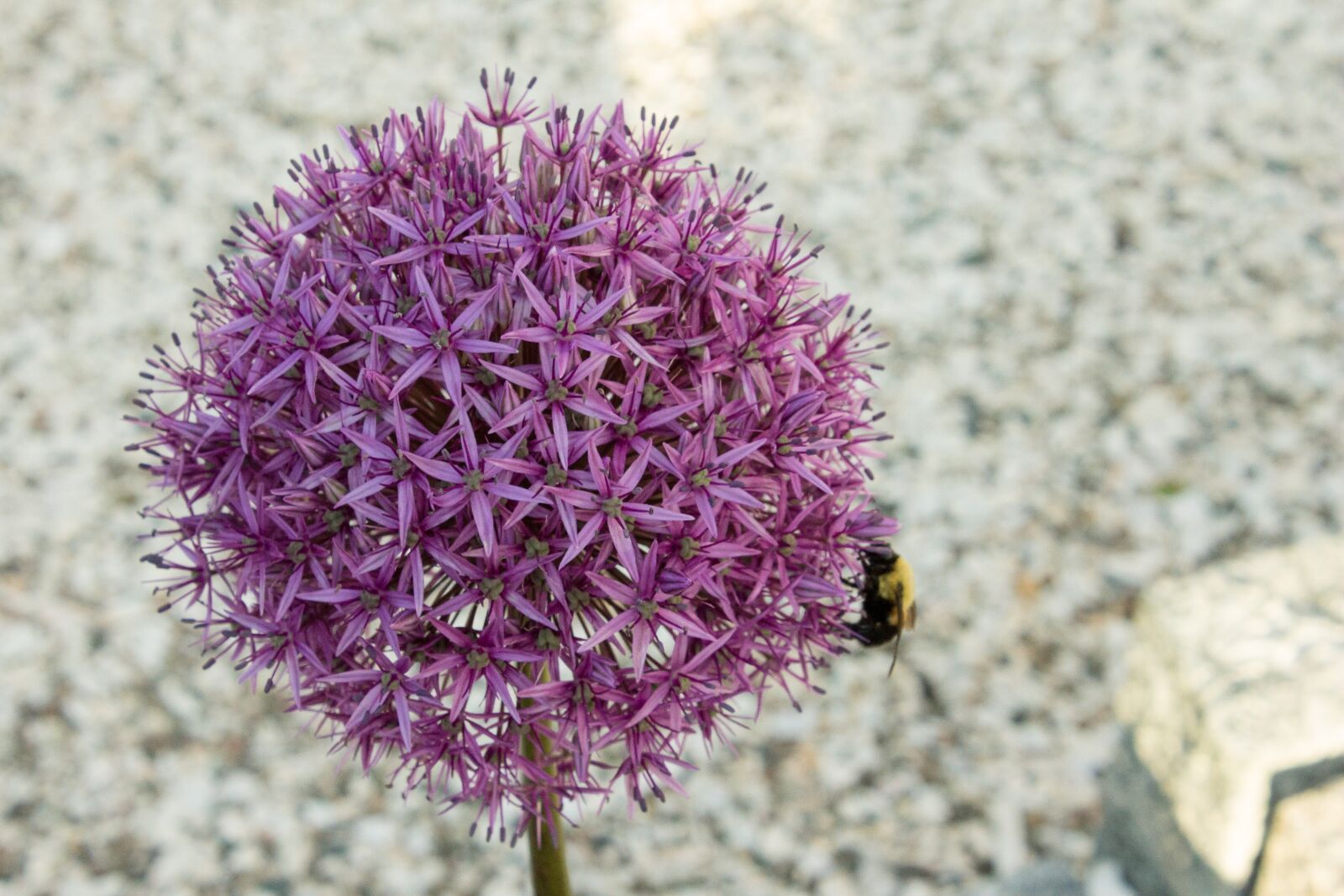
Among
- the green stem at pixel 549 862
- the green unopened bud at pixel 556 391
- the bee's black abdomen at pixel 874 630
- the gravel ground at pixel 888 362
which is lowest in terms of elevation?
the green stem at pixel 549 862

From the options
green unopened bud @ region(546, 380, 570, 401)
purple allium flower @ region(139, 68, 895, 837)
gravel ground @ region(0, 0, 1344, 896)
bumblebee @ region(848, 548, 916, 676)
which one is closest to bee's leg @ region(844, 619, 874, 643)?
bumblebee @ region(848, 548, 916, 676)

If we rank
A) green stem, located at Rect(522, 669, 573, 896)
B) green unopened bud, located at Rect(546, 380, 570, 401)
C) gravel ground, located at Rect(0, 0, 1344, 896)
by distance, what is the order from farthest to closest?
gravel ground, located at Rect(0, 0, 1344, 896), green stem, located at Rect(522, 669, 573, 896), green unopened bud, located at Rect(546, 380, 570, 401)

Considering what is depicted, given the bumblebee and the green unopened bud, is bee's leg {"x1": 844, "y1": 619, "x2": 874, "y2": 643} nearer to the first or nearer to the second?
the bumblebee

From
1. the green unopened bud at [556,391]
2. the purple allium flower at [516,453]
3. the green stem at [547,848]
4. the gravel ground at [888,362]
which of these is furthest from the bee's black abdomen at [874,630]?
the gravel ground at [888,362]

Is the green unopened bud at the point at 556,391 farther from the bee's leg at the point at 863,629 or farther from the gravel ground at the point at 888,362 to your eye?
the gravel ground at the point at 888,362

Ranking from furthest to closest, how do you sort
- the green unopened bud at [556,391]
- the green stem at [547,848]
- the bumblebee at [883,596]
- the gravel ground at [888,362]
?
the gravel ground at [888,362] → the bumblebee at [883,596] → the green stem at [547,848] → the green unopened bud at [556,391]

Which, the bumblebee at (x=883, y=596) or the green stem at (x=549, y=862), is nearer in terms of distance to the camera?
the green stem at (x=549, y=862)

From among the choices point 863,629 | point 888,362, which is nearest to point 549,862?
point 863,629
